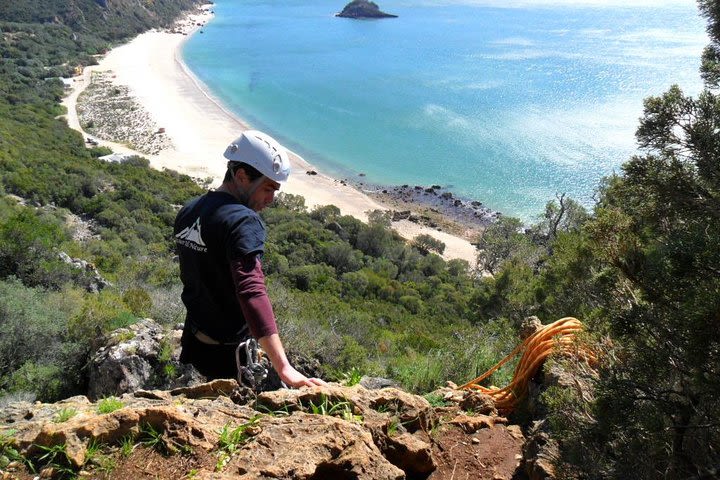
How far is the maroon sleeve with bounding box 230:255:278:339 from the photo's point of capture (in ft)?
7.62

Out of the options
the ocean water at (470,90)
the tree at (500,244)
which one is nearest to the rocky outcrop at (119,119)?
the ocean water at (470,90)

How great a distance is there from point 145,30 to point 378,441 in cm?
9387

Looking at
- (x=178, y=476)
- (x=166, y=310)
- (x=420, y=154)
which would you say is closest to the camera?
(x=178, y=476)

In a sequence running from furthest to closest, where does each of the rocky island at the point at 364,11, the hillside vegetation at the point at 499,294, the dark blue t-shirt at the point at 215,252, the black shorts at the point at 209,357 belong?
the rocky island at the point at 364,11, the black shorts at the point at 209,357, the hillside vegetation at the point at 499,294, the dark blue t-shirt at the point at 215,252

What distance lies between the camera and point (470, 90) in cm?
A: 5344

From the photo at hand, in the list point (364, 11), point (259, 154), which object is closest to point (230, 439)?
point (259, 154)

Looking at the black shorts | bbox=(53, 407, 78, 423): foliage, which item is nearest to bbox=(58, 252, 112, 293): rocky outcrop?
the black shorts

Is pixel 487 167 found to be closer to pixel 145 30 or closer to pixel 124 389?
pixel 124 389

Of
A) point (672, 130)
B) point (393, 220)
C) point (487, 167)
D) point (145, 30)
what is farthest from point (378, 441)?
point (145, 30)

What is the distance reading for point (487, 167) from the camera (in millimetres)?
38500

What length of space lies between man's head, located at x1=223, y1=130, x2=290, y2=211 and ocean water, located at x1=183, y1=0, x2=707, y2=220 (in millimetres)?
31383

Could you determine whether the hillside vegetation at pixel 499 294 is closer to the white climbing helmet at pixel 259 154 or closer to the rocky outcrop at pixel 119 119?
the white climbing helmet at pixel 259 154

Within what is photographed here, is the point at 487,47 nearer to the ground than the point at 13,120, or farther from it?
farther from it

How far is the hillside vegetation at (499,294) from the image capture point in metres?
2.59
